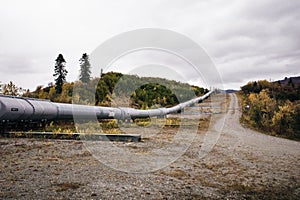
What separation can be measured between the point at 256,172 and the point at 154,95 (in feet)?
78.1

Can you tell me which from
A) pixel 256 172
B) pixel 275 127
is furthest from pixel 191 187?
pixel 275 127

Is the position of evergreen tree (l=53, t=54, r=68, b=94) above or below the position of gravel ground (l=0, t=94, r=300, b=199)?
above

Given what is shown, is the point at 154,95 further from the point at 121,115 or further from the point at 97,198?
the point at 97,198

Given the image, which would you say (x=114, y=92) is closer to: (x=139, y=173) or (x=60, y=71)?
(x=60, y=71)

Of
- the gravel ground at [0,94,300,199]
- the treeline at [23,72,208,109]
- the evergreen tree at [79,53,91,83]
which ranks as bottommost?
the gravel ground at [0,94,300,199]

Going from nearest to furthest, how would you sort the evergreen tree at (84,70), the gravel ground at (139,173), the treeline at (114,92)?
the gravel ground at (139,173)
the treeline at (114,92)
the evergreen tree at (84,70)

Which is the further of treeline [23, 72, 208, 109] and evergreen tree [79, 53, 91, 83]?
evergreen tree [79, 53, 91, 83]

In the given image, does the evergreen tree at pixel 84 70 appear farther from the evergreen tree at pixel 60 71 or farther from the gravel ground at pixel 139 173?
the gravel ground at pixel 139 173

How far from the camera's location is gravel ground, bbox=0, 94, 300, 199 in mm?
5078

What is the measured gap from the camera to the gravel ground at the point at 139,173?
5.08 m

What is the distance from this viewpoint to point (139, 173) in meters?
6.54

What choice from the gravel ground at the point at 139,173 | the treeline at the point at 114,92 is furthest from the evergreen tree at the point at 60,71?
the gravel ground at the point at 139,173

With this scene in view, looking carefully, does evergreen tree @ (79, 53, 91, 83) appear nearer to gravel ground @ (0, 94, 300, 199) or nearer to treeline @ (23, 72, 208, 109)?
treeline @ (23, 72, 208, 109)

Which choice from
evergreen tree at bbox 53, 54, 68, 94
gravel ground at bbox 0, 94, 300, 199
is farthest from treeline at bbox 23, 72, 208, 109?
gravel ground at bbox 0, 94, 300, 199
